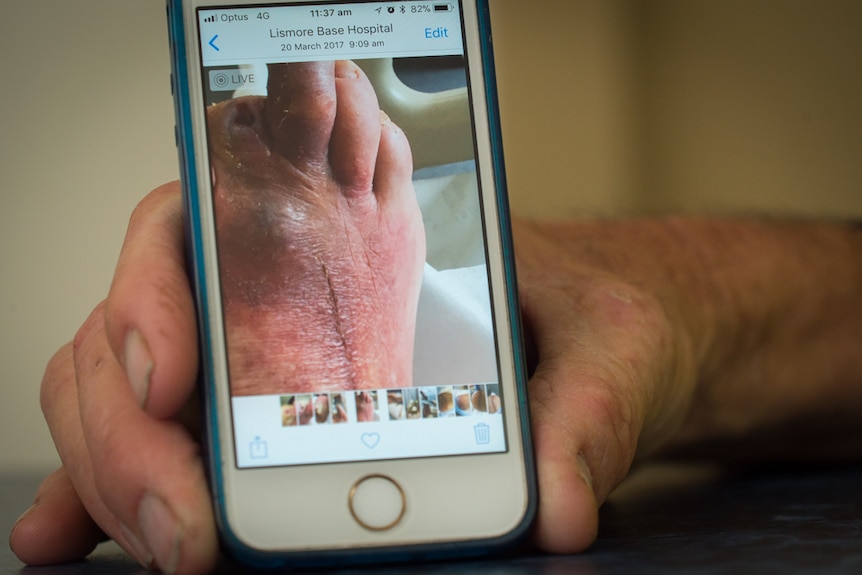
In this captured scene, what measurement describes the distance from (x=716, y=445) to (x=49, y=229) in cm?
134

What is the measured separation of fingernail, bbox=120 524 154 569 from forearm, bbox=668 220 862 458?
15.5 inches

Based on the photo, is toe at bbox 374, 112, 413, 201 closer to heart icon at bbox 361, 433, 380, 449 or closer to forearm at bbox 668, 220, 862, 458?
heart icon at bbox 361, 433, 380, 449

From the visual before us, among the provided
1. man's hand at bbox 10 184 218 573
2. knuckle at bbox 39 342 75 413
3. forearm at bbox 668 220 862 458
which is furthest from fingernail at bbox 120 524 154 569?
forearm at bbox 668 220 862 458

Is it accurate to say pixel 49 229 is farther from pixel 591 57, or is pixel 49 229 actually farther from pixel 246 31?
pixel 246 31

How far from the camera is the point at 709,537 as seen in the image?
0.37m

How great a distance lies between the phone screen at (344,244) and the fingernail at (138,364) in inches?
1.6

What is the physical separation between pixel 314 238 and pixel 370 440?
0.28ft

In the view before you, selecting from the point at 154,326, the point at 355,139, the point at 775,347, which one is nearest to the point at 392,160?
the point at 355,139

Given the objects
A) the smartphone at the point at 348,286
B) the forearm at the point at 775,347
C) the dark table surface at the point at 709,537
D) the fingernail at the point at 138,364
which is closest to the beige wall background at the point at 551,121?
the forearm at the point at 775,347

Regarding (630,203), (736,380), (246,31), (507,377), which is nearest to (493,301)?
(507,377)

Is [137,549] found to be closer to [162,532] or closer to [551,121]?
[162,532]

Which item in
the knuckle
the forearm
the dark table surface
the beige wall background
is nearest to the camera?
the dark table surface

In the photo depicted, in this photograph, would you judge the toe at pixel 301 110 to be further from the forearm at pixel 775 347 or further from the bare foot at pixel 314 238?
the forearm at pixel 775 347

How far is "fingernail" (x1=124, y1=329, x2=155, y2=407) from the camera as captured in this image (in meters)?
0.33
